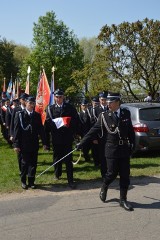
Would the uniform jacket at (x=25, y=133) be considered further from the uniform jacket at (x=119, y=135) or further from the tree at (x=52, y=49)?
the tree at (x=52, y=49)

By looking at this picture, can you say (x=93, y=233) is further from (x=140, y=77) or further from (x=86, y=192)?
(x=140, y=77)

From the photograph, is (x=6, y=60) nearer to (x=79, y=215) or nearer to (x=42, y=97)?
(x=42, y=97)

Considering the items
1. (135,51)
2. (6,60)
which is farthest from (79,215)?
(6,60)

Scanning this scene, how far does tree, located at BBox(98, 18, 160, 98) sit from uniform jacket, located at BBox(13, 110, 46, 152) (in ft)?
53.4

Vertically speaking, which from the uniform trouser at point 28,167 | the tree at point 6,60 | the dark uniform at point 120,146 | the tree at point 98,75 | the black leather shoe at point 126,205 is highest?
the tree at point 6,60

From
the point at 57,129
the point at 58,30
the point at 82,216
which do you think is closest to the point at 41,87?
the point at 57,129

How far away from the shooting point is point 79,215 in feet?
18.3

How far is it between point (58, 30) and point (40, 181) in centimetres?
4430

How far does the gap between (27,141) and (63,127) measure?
82cm

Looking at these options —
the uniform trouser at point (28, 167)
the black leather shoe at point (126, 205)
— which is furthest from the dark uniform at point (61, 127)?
the black leather shoe at point (126, 205)

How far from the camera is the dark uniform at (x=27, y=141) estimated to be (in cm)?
736

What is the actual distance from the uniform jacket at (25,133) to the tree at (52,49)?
39785 millimetres

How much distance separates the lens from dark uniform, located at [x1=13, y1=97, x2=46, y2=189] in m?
7.36

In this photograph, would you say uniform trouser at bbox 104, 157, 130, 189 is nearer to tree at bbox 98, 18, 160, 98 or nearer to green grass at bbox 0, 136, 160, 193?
green grass at bbox 0, 136, 160, 193
